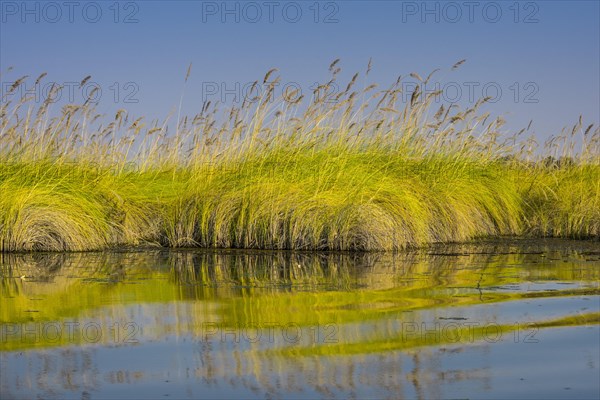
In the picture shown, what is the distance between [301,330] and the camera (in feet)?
19.4

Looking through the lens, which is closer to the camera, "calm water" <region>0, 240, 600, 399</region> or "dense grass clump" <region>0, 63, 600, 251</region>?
"calm water" <region>0, 240, 600, 399</region>

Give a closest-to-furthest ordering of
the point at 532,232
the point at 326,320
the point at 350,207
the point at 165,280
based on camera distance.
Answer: the point at 326,320, the point at 165,280, the point at 350,207, the point at 532,232

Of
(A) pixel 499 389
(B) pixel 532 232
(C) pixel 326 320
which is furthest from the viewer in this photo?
(B) pixel 532 232

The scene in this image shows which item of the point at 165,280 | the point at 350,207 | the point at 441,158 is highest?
the point at 441,158

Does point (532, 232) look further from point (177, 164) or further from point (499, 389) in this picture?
point (499, 389)

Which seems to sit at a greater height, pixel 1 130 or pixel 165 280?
pixel 1 130

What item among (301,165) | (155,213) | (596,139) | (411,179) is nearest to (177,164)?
(155,213)

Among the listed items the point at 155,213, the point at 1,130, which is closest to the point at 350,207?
the point at 155,213

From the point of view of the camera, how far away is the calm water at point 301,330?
449 centimetres

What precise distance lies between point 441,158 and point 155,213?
448 cm

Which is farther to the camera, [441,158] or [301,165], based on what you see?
[441,158]

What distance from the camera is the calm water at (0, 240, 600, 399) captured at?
4.49 m

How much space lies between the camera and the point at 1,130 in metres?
13.2

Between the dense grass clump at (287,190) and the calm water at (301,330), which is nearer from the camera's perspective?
the calm water at (301,330)
